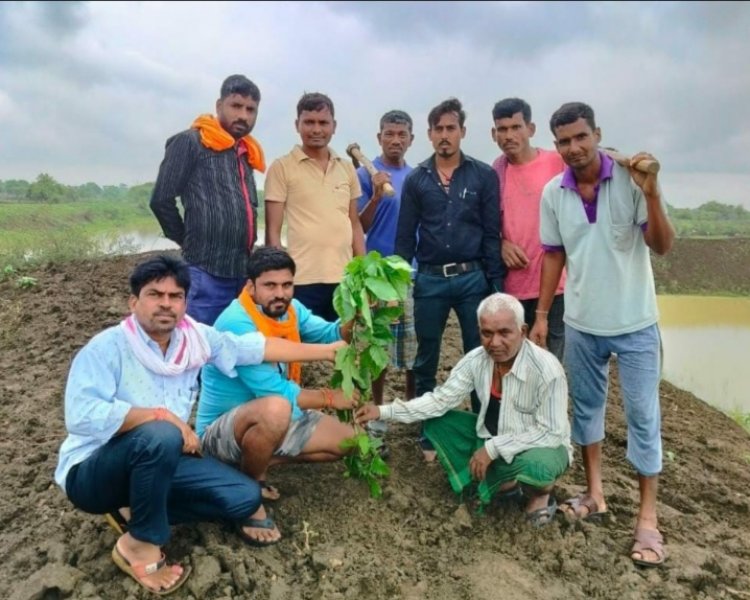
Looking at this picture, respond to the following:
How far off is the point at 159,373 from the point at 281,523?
3.28 feet

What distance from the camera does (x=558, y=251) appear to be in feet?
10.7

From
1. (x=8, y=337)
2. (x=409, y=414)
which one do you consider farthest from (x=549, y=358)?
(x=8, y=337)

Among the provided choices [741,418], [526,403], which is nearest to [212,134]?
[526,403]

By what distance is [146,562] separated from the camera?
103 inches

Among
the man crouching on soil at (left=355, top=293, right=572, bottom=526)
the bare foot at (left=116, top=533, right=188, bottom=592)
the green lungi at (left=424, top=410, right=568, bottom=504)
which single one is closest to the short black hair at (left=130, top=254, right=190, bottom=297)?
the bare foot at (left=116, top=533, right=188, bottom=592)

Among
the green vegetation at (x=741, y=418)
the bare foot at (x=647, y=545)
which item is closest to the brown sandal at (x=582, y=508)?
the bare foot at (x=647, y=545)

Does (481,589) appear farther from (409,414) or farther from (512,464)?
(409,414)

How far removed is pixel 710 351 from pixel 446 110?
7628 millimetres

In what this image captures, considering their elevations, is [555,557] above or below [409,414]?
below

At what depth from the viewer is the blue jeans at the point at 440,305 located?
3629mm

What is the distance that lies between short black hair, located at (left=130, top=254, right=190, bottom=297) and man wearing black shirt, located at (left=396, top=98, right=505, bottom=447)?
141cm

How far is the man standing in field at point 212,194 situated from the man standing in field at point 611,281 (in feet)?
5.42

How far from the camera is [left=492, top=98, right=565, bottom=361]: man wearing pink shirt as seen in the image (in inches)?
143

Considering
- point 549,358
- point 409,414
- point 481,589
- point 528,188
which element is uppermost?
point 528,188
